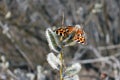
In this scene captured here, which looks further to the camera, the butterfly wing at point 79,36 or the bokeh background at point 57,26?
the bokeh background at point 57,26

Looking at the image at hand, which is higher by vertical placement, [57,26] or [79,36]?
[57,26]

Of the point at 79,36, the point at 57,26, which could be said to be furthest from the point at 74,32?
the point at 57,26

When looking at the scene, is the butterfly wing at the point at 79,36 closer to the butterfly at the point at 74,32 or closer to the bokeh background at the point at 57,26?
the butterfly at the point at 74,32

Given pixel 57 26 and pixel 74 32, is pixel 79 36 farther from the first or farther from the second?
pixel 57 26

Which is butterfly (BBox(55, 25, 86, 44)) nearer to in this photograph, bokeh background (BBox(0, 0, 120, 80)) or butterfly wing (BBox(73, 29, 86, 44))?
butterfly wing (BBox(73, 29, 86, 44))

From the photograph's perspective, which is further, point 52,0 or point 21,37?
point 52,0

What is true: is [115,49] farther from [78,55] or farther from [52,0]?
[52,0]

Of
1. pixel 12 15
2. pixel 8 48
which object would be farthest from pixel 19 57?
pixel 12 15

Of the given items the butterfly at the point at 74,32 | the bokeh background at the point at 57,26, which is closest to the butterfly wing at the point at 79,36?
the butterfly at the point at 74,32
